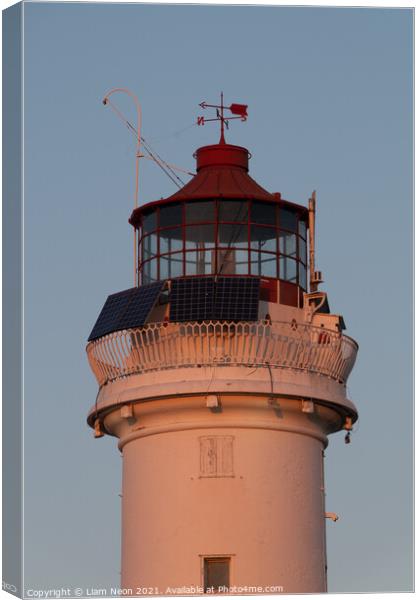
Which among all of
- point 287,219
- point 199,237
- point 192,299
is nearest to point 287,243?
point 287,219

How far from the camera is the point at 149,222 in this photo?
123 ft

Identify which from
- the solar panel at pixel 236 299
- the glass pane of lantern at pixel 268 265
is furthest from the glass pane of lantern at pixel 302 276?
the solar panel at pixel 236 299

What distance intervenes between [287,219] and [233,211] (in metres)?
0.84

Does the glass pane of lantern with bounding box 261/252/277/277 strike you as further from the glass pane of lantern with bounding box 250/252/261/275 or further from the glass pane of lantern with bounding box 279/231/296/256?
the glass pane of lantern with bounding box 279/231/296/256

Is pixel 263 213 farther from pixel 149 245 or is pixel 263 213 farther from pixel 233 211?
pixel 149 245

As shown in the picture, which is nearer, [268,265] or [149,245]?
[268,265]

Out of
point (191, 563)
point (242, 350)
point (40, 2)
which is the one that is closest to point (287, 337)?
point (242, 350)

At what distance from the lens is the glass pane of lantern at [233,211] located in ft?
121

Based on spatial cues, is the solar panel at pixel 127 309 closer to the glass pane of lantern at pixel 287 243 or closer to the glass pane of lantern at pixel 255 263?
the glass pane of lantern at pixel 255 263

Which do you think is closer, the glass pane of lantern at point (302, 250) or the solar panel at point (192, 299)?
the solar panel at point (192, 299)

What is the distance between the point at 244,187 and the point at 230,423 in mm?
3590

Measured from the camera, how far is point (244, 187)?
122 ft

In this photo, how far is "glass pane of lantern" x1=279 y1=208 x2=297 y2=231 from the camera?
3716 cm

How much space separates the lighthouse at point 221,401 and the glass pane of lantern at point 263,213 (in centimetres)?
1
